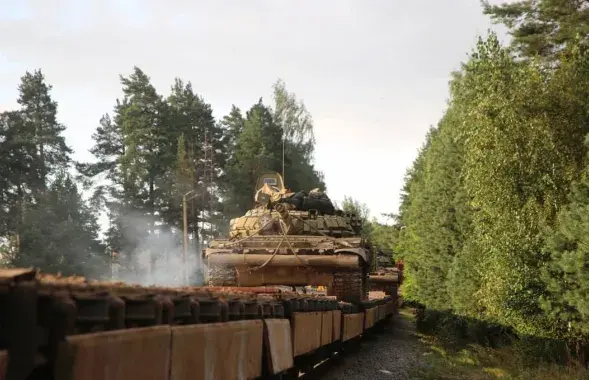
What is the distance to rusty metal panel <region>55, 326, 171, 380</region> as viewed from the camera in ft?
8.92

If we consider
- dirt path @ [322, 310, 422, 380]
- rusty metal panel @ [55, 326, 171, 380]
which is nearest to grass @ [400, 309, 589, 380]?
dirt path @ [322, 310, 422, 380]

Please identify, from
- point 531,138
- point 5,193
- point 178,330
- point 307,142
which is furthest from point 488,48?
→ point 307,142

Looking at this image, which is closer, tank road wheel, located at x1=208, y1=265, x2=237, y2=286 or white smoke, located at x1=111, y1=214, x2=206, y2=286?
tank road wheel, located at x1=208, y1=265, x2=237, y2=286

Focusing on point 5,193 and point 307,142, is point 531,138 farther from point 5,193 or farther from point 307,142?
point 307,142

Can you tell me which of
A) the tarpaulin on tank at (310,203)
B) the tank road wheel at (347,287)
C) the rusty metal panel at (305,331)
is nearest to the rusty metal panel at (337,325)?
the rusty metal panel at (305,331)

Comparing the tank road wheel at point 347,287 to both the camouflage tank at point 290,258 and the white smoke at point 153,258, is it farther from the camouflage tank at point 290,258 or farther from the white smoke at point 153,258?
the white smoke at point 153,258

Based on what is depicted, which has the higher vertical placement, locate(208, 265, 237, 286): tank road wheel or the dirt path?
locate(208, 265, 237, 286): tank road wheel

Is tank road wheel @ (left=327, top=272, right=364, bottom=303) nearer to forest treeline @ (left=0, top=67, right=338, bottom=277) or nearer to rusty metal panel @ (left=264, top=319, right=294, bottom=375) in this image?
rusty metal panel @ (left=264, top=319, right=294, bottom=375)

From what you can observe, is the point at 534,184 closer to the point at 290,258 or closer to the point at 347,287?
the point at 347,287

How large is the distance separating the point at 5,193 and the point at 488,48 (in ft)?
99.1

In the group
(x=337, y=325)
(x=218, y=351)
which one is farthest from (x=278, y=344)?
(x=337, y=325)

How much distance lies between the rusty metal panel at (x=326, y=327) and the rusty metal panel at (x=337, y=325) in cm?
35

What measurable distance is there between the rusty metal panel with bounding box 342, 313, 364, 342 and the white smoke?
32033 mm

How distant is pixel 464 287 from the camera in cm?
2034
